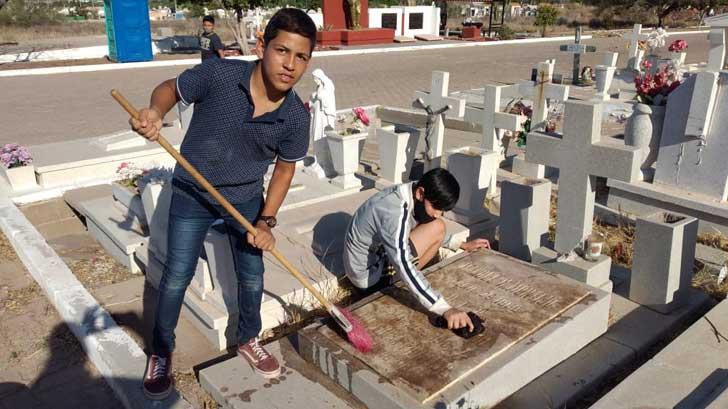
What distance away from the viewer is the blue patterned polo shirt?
8.18 feet

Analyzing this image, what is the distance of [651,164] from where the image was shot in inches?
216

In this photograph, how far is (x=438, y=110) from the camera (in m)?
6.17

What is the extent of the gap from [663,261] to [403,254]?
1515 mm

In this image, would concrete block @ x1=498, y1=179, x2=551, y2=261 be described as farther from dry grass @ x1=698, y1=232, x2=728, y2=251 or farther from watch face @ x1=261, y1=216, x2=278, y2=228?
watch face @ x1=261, y1=216, x2=278, y2=228

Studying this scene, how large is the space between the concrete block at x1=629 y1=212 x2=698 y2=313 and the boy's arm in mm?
1286

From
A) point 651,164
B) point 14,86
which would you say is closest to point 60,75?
point 14,86

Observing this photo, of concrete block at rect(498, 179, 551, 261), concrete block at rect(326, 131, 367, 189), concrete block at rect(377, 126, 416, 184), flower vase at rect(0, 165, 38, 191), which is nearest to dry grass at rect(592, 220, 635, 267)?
concrete block at rect(498, 179, 551, 261)

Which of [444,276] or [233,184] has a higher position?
[233,184]

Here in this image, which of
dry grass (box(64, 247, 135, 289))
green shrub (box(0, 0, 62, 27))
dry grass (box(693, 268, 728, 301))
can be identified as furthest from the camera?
green shrub (box(0, 0, 62, 27))

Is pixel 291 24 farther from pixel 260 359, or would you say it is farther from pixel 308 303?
pixel 308 303

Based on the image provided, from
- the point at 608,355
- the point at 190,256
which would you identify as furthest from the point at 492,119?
the point at 190,256

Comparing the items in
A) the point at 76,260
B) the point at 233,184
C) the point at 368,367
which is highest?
the point at 233,184

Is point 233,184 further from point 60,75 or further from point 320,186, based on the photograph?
point 60,75

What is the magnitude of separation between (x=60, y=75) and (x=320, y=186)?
12.8 m
